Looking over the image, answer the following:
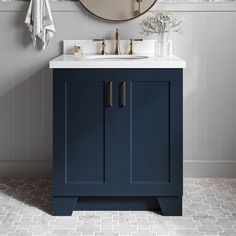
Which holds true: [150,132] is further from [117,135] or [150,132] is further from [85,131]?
[85,131]

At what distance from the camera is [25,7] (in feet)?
12.2

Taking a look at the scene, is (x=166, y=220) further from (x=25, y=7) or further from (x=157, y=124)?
(x=25, y=7)

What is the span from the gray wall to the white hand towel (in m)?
0.10

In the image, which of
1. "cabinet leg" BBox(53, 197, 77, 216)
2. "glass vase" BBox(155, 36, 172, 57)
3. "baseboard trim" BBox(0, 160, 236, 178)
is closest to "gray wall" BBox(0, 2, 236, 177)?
"baseboard trim" BBox(0, 160, 236, 178)

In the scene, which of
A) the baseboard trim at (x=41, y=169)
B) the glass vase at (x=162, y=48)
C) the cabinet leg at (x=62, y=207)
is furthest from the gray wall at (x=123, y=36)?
the cabinet leg at (x=62, y=207)

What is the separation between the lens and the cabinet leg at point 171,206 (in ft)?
9.80

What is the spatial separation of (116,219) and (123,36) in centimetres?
143

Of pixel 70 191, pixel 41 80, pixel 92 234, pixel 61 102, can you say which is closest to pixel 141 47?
pixel 41 80

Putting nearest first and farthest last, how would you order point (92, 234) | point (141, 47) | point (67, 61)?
point (92, 234)
point (67, 61)
point (141, 47)

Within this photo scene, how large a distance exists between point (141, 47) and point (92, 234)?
154 centimetres

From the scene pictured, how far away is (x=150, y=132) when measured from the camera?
9.71ft

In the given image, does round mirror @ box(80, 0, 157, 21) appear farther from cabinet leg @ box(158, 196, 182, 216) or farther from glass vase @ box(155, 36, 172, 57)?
cabinet leg @ box(158, 196, 182, 216)

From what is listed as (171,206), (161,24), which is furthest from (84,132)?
(161,24)

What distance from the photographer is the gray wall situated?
147 inches
